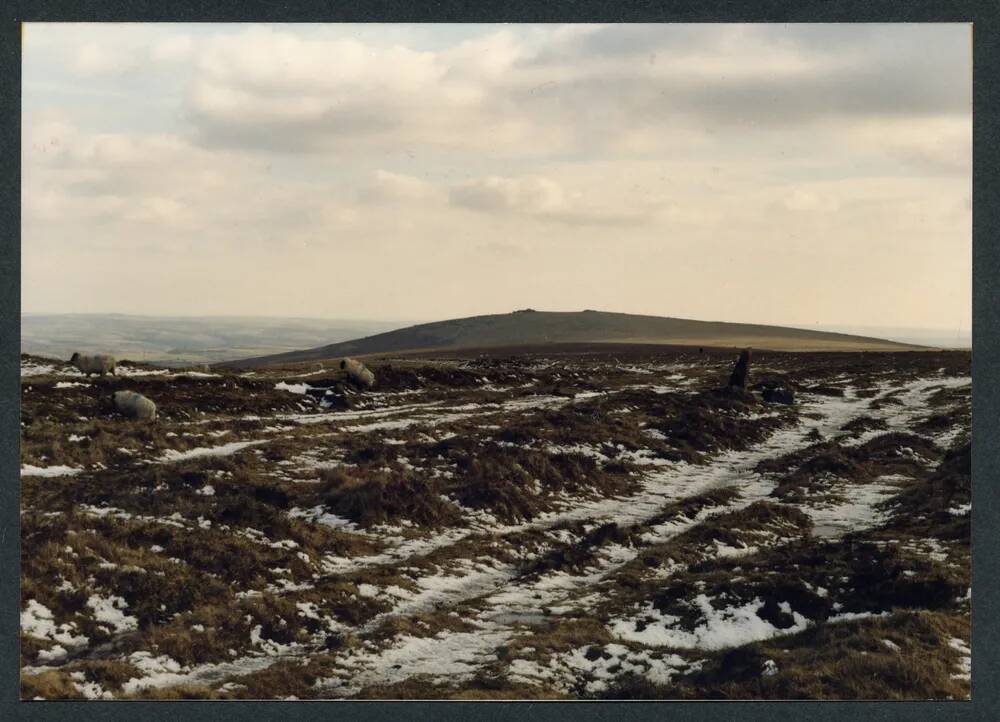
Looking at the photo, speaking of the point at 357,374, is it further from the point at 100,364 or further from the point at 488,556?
the point at 488,556

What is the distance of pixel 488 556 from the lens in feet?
46.3

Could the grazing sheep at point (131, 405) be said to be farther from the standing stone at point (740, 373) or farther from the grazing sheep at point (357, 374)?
the standing stone at point (740, 373)

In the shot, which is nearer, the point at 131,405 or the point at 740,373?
the point at 131,405

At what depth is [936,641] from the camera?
10898mm

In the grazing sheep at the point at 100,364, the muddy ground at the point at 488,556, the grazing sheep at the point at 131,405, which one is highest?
the grazing sheep at the point at 100,364

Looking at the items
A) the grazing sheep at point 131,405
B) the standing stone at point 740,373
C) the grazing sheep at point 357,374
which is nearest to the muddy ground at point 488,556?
the grazing sheep at point 131,405

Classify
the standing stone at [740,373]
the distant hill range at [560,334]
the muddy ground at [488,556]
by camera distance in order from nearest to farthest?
1. the muddy ground at [488,556]
2. the distant hill range at [560,334]
3. the standing stone at [740,373]

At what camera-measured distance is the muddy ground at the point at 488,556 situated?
34.6 ft

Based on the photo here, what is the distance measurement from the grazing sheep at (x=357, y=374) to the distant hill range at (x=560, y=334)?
4.65 metres

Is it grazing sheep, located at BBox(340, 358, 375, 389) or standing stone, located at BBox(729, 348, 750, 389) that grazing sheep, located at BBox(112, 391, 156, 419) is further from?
standing stone, located at BBox(729, 348, 750, 389)

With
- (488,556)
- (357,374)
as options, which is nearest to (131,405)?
(357,374)

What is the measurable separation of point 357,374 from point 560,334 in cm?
1066

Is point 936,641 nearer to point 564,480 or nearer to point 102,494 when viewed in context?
point 564,480
